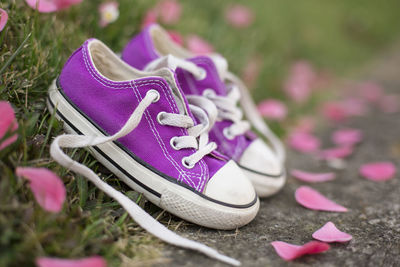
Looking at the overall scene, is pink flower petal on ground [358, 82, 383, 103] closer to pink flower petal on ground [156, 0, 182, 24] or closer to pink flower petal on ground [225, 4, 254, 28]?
pink flower petal on ground [225, 4, 254, 28]

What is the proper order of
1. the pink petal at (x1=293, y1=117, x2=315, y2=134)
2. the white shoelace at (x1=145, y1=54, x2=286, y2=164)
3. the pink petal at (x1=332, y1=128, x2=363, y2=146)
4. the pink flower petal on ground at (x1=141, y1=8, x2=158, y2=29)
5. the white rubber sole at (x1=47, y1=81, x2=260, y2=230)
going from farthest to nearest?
the pink petal at (x1=293, y1=117, x2=315, y2=134) < the pink petal at (x1=332, y1=128, x2=363, y2=146) < the pink flower petal on ground at (x1=141, y1=8, x2=158, y2=29) < the white shoelace at (x1=145, y1=54, x2=286, y2=164) < the white rubber sole at (x1=47, y1=81, x2=260, y2=230)

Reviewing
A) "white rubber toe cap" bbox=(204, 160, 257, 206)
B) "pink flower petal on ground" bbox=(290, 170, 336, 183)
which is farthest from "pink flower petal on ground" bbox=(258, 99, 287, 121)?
"white rubber toe cap" bbox=(204, 160, 257, 206)

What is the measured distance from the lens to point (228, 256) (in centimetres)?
118

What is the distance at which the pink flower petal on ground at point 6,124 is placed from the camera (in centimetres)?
112

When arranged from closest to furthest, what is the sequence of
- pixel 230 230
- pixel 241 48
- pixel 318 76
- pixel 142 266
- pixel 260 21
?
pixel 142 266 → pixel 230 230 → pixel 241 48 → pixel 260 21 → pixel 318 76

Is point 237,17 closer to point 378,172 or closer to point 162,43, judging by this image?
point 162,43

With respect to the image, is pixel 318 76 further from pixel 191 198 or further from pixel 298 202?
pixel 191 198

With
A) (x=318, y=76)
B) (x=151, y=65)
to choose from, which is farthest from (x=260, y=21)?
(x=151, y=65)

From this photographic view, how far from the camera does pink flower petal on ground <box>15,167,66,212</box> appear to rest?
1050 mm

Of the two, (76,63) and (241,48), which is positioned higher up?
(76,63)

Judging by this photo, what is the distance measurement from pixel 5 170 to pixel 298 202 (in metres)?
1.13

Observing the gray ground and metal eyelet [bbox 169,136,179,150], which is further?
metal eyelet [bbox 169,136,179,150]

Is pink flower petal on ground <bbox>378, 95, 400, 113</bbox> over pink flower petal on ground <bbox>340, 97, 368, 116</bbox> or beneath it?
over

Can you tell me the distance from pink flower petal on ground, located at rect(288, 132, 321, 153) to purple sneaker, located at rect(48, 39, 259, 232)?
1.21 metres
